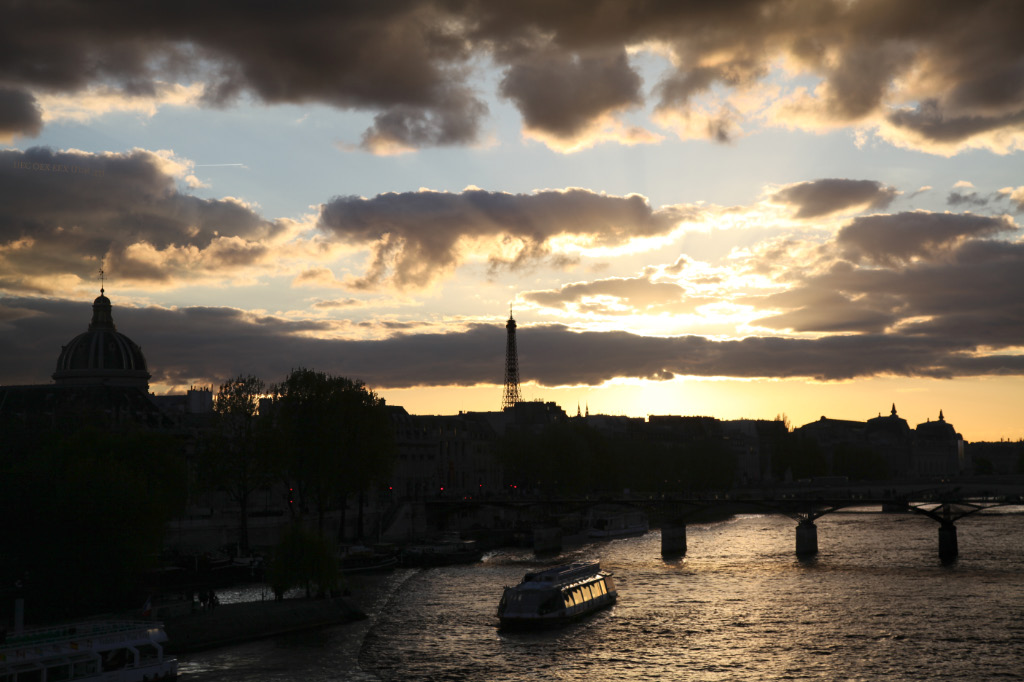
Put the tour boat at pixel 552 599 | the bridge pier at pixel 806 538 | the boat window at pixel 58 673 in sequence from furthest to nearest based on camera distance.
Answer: the bridge pier at pixel 806 538
the tour boat at pixel 552 599
the boat window at pixel 58 673

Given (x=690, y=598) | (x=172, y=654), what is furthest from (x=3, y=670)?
(x=690, y=598)

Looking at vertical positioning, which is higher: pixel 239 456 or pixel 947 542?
pixel 239 456

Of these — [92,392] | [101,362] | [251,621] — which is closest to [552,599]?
[251,621]

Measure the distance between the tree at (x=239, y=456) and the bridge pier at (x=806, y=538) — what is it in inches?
1840

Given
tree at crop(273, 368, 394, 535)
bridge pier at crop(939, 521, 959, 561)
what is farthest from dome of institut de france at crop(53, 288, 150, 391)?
bridge pier at crop(939, 521, 959, 561)

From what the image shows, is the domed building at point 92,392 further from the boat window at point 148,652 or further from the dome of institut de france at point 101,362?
the boat window at point 148,652

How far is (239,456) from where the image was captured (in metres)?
90.3

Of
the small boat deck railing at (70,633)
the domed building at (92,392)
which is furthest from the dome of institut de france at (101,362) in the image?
the small boat deck railing at (70,633)

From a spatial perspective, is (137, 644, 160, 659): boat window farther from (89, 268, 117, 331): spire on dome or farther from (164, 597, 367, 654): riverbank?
(89, 268, 117, 331): spire on dome

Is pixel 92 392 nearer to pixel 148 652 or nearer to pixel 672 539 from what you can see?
pixel 672 539

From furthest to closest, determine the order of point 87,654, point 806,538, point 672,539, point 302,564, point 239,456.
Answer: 1. point 672,539
2. point 806,538
3. point 239,456
4. point 302,564
5. point 87,654

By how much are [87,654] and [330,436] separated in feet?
172

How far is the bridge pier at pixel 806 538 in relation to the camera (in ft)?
323

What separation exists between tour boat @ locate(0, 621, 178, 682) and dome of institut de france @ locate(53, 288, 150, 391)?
84124 millimetres
